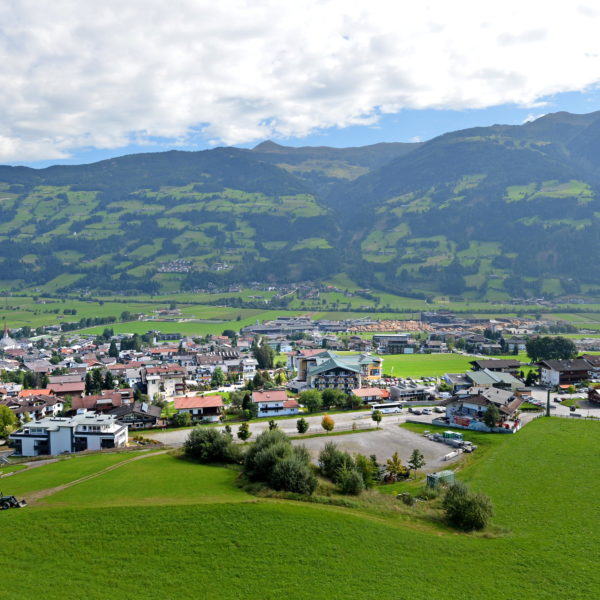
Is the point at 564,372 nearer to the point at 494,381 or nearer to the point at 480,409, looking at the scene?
the point at 494,381

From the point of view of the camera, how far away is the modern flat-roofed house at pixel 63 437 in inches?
2014

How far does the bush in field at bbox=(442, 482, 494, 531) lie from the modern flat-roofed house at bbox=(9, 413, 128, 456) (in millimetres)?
35211

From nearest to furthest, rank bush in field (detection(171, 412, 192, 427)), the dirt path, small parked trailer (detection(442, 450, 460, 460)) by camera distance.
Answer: the dirt path < small parked trailer (detection(442, 450, 460, 460)) < bush in field (detection(171, 412, 192, 427))

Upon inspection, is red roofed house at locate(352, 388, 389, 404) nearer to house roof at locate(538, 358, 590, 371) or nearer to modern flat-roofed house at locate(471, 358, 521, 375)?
modern flat-roofed house at locate(471, 358, 521, 375)

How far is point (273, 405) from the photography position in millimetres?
65875

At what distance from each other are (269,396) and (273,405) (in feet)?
4.81

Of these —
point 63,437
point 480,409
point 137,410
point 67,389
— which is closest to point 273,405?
point 137,410

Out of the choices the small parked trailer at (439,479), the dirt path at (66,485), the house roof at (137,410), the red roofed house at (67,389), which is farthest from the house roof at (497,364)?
the red roofed house at (67,389)

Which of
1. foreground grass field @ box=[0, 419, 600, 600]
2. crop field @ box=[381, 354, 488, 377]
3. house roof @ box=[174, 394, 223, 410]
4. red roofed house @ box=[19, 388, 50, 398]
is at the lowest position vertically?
crop field @ box=[381, 354, 488, 377]

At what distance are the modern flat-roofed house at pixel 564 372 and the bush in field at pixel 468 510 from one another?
174 feet

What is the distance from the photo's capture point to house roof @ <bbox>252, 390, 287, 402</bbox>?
65931 millimetres

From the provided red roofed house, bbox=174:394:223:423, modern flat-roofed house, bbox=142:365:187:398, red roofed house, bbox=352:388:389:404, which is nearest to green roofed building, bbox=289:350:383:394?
red roofed house, bbox=352:388:389:404

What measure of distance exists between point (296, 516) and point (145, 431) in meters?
34.7

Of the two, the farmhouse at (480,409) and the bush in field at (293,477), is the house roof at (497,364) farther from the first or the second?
the bush in field at (293,477)
